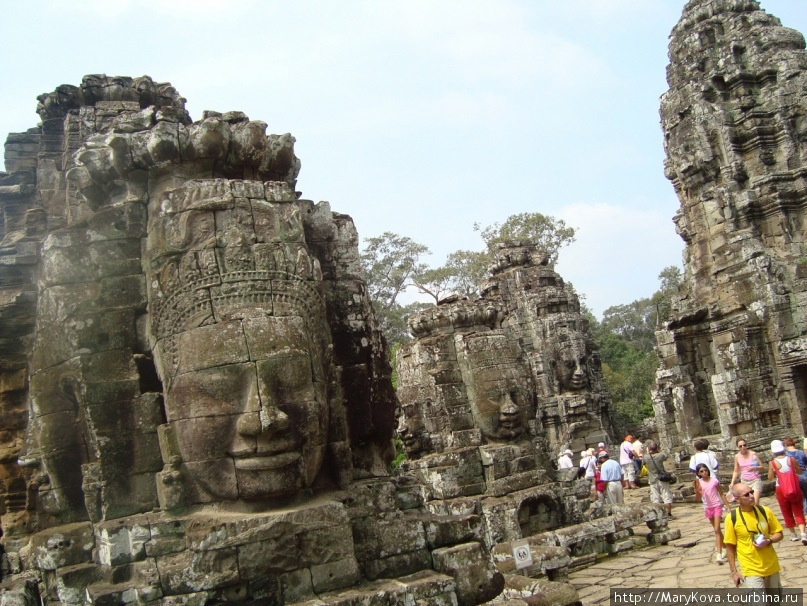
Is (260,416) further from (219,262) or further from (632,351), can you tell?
(632,351)

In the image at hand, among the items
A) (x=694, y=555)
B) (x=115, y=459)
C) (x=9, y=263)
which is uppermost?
(x=9, y=263)

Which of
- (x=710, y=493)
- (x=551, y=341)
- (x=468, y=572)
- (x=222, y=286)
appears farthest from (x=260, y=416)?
(x=551, y=341)

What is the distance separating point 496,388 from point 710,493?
11.4 feet

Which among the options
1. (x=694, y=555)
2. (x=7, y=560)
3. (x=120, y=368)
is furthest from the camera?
(x=694, y=555)

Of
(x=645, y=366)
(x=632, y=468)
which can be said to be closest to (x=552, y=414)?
(x=632, y=468)

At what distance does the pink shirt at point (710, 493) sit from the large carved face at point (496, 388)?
9.95ft

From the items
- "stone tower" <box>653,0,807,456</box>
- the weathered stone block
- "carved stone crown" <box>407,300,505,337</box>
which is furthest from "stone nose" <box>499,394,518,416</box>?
the weathered stone block

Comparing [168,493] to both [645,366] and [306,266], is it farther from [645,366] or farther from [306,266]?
[645,366]

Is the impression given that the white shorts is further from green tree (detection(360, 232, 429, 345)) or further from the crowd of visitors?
green tree (detection(360, 232, 429, 345))

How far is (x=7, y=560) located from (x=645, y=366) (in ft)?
112

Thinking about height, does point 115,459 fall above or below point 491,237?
below

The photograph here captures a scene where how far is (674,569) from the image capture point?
8.27m

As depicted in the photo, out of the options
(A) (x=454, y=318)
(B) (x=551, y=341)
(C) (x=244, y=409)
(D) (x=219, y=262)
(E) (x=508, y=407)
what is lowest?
(E) (x=508, y=407)

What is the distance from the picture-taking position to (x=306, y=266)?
5.14 meters
